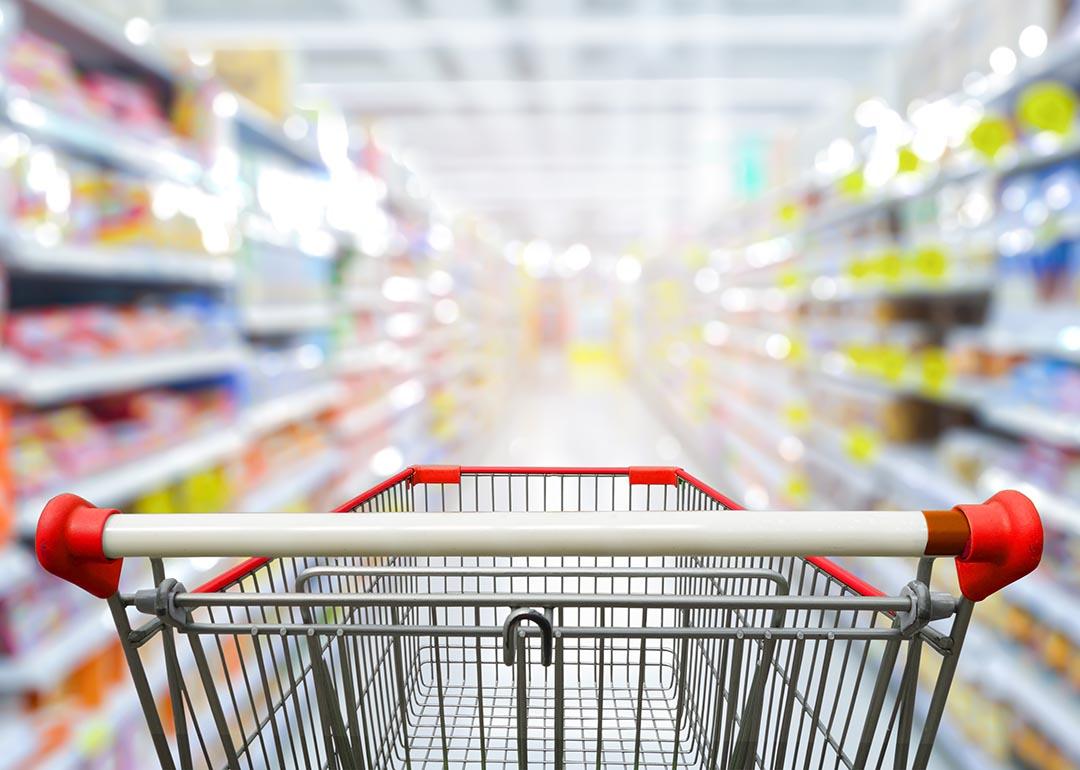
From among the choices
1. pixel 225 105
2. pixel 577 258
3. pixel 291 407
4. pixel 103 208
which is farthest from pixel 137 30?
pixel 577 258

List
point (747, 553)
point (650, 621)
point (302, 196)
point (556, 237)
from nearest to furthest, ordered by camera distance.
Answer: point (747, 553) → point (650, 621) → point (302, 196) → point (556, 237)

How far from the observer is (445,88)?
785 cm

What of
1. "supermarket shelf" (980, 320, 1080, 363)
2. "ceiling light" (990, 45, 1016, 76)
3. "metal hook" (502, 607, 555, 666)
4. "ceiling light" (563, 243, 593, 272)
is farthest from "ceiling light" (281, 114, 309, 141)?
"ceiling light" (563, 243, 593, 272)

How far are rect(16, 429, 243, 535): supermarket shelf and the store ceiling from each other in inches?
62.9

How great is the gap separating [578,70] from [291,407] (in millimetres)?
5619

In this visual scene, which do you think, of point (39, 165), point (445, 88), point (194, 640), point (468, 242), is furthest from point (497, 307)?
point (194, 640)

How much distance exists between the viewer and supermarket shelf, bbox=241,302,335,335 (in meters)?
2.88

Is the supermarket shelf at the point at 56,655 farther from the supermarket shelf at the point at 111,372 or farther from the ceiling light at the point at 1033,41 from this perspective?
the ceiling light at the point at 1033,41

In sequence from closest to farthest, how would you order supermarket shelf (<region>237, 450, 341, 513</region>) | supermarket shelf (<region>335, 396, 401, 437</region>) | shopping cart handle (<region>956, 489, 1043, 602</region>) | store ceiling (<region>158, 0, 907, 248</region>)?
shopping cart handle (<region>956, 489, 1043, 602</region>) → supermarket shelf (<region>237, 450, 341, 513</region>) → supermarket shelf (<region>335, 396, 401, 437</region>) → store ceiling (<region>158, 0, 907, 248</region>)

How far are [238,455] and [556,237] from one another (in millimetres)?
20230

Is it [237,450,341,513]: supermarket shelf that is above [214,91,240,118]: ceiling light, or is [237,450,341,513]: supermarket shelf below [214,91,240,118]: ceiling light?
below

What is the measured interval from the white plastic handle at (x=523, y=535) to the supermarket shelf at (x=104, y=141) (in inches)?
53.3

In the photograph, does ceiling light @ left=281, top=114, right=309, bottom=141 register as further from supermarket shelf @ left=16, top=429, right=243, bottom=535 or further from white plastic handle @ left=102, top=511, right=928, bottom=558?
white plastic handle @ left=102, top=511, right=928, bottom=558

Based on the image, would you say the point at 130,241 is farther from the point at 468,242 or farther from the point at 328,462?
the point at 468,242
